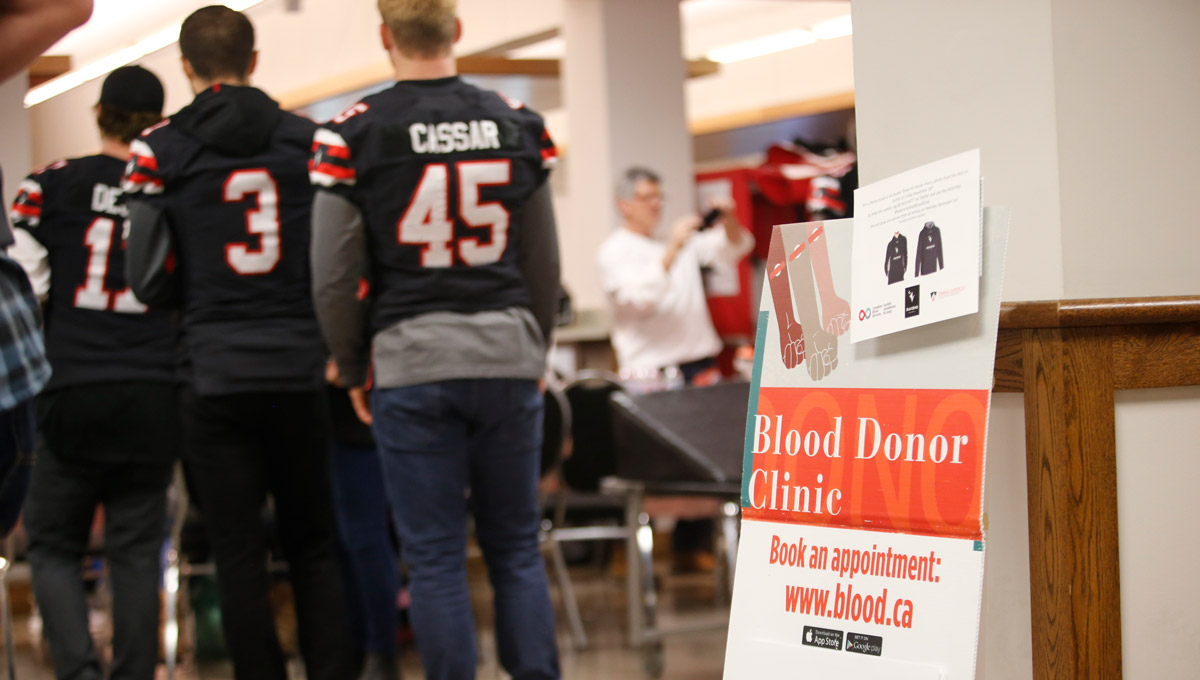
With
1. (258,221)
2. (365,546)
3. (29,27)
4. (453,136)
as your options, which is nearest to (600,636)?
(365,546)

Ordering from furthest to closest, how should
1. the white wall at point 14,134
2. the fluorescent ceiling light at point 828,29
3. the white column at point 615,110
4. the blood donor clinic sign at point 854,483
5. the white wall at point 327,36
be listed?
1. the fluorescent ceiling light at point 828,29
2. the white column at point 615,110
3. the white wall at point 327,36
4. the white wall at point 14,134
5. the blood donor clinic sign at point 854,483

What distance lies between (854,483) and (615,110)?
4.48m

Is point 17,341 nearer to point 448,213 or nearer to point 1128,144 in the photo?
point 448,213

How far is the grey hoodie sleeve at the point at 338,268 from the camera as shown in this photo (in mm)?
2219

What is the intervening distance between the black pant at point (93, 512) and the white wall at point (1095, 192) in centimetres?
185

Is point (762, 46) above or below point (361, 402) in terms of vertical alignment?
above

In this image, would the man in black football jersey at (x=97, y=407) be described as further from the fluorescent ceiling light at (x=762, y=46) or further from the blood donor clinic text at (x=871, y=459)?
the fluorescent ceiling light at (x=762, y=46)

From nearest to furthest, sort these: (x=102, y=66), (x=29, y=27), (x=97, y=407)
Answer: (x=29, y=27) → (x=97, y=407) → (x=102, y=66)

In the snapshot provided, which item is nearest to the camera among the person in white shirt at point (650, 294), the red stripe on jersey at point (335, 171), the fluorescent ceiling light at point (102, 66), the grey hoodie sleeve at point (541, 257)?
the red stripe on jersey at point (335, 171)

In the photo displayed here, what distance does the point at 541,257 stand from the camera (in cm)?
238

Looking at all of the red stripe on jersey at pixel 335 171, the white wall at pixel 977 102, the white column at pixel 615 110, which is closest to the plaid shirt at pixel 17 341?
the red stripe on jersey at pixel 335 171

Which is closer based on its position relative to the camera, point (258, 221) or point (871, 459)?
point (871, 459)

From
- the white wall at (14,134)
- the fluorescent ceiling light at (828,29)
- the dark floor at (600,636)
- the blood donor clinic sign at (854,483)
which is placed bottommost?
the dark floor at (600,636)

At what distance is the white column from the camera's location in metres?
5.70
